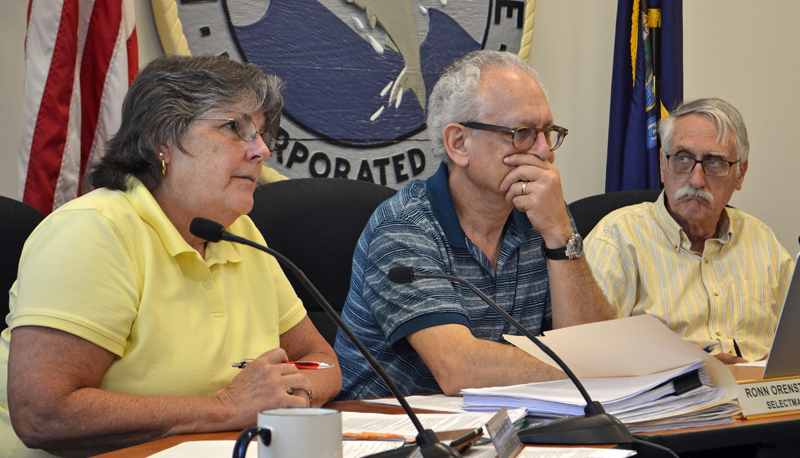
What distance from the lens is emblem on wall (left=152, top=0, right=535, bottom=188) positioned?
7.99ft

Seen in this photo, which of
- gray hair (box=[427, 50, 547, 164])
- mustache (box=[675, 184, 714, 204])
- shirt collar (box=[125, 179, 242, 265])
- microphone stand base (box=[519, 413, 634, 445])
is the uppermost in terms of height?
gray hair (box=[427, 50, 547, 164])

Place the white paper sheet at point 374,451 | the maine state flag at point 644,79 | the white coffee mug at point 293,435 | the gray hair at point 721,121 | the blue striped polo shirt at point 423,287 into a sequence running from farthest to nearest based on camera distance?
the maine state flag at point 644,79 → the gray hair at point 721,121 → the blue striped polo shirt at point 423,287 → the white paper sheet at point 374,451 → the white coffee mug at point 293,435

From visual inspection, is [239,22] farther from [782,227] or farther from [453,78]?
[782,227]

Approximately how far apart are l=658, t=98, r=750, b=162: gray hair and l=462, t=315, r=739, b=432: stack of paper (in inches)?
51.8

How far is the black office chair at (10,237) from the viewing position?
1.44 metres

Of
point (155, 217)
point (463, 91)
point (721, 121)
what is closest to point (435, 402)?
point (155, 217)

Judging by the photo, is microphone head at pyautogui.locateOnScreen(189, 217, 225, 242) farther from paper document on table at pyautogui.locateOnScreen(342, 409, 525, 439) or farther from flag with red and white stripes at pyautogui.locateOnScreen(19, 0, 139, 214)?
flag with red and white stripes at pyautogui.locateOnScreen(19, 0, 139, 214)

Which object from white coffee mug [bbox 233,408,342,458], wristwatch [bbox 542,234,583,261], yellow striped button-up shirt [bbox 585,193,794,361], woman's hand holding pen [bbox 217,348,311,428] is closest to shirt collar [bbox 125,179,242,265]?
woman's hand holding pen [bbox 217,348,311,428]

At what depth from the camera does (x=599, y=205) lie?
2420 millimetres

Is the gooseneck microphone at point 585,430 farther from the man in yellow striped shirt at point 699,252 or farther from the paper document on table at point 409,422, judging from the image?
the man in yellow striped shirt at point 699,252

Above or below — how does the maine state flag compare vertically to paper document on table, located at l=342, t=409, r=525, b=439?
above

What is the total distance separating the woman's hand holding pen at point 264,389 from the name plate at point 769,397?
0.72 m

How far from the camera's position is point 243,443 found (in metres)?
0.66

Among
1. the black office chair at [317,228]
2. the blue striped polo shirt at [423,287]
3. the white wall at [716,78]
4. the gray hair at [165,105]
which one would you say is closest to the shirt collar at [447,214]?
the blue striped polo shirt at [423,287]
